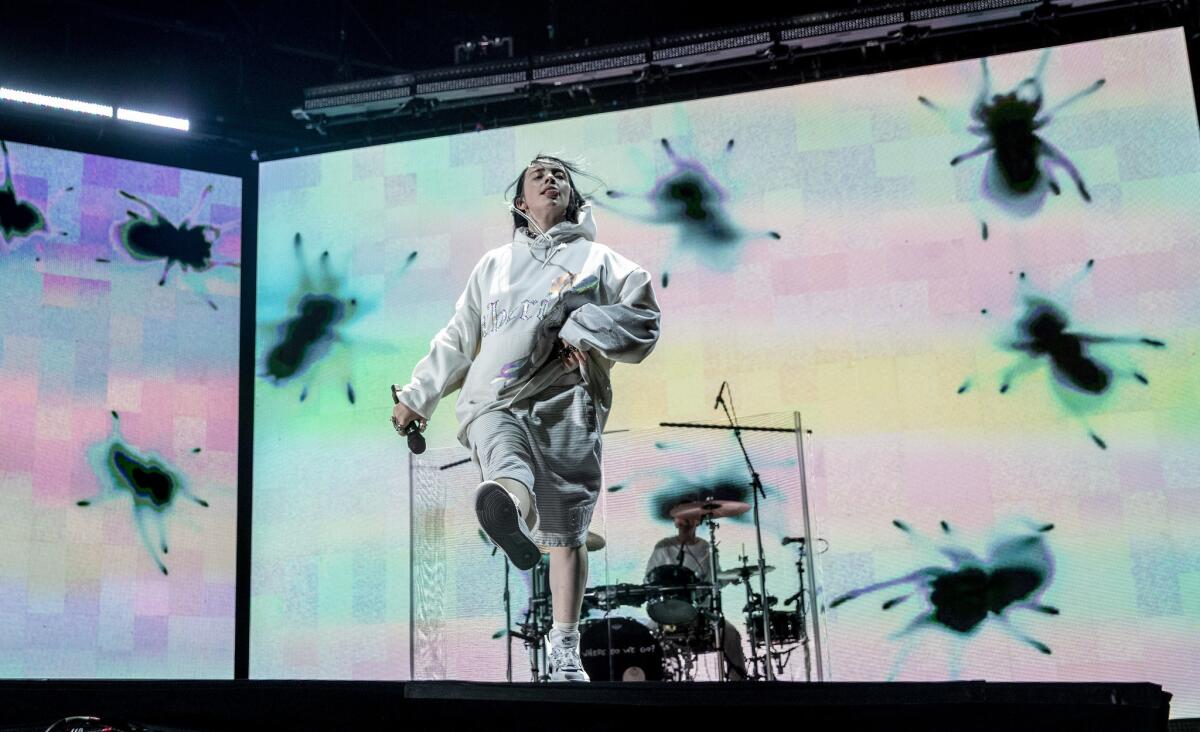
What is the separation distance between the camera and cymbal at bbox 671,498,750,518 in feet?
18.0

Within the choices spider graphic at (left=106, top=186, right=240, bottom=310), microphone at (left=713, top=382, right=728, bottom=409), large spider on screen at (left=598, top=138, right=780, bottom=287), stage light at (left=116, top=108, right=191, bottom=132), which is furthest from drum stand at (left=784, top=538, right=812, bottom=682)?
stage light at (left=116, top=108, right=191, bottom=132)

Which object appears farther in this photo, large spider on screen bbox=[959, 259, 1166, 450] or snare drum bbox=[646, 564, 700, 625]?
large spider on screen bbox=[959, 259, 1166, 450]

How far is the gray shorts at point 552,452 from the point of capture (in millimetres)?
3525

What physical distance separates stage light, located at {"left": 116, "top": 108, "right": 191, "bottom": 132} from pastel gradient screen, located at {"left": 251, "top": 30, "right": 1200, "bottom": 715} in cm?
77

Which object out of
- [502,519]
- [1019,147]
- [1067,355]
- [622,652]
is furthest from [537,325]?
[1019,147]

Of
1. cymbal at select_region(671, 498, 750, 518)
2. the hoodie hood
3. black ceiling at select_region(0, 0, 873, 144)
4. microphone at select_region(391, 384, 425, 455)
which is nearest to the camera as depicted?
microphone at select_region(391, 384, 425, 455)

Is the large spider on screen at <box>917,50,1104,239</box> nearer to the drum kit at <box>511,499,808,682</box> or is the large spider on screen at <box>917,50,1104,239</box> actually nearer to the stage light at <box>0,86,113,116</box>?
the drum kit at <box>511,499,808,682</box>

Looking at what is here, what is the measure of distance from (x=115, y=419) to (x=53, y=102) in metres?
1.72

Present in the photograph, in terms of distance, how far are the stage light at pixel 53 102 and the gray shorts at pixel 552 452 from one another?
14.4ft

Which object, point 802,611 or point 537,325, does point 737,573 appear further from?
point 537,325

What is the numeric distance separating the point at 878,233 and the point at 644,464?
1.81 meters

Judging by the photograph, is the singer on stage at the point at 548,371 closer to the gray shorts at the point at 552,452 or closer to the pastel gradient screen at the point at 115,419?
the gray shorts at the point at 552,452

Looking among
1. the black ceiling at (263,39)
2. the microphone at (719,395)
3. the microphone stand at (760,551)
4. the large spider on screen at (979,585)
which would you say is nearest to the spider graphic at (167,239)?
the black ceiling at (263,39)

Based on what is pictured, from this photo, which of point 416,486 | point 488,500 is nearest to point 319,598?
point 416,486
